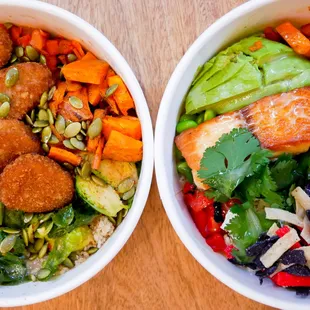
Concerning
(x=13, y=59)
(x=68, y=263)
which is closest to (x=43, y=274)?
(x=68, y=263)

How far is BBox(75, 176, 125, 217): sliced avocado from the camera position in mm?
1684

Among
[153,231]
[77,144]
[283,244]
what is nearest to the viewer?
[283,244]

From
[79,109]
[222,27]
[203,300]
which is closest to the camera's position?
[222,27]

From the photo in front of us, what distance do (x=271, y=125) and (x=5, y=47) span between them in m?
0.72

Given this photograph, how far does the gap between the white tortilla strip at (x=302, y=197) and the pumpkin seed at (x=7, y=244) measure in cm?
75

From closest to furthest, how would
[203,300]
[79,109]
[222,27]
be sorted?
[222,27], [79,109], [203,300]

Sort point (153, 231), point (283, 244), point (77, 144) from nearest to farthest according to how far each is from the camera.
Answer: point (283, 244) < point (77, 144) < point (153, 231)

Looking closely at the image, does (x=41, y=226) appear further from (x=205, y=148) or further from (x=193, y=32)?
(x=193, y=32)

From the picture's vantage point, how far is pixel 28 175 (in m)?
1.65

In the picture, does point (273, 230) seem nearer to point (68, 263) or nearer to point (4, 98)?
point (68, 263)

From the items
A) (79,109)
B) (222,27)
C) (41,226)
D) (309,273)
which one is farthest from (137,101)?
(309,273)

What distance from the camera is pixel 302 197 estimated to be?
159 centimetres

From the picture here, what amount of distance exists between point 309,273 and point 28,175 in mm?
756

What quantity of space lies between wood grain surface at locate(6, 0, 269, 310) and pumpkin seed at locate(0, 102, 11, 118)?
338 millimetres
